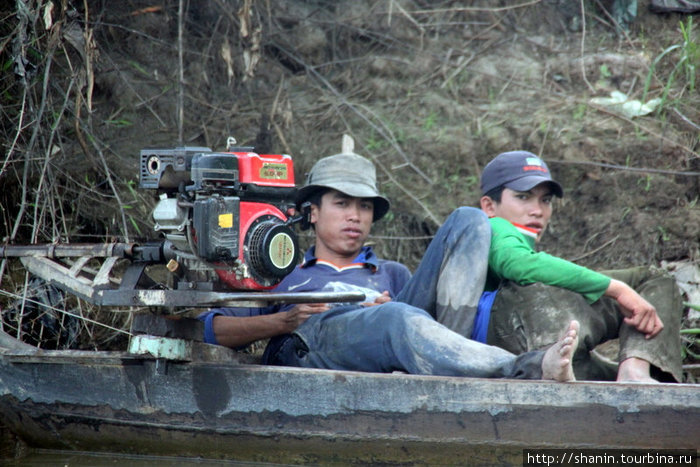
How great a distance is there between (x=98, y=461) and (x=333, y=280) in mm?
1211

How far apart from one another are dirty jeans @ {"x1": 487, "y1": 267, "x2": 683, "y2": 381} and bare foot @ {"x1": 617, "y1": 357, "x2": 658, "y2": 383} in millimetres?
20

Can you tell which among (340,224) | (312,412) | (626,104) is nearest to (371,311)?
(312,412)

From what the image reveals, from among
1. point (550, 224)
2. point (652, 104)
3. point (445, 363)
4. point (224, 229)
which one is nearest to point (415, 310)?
point (445, 363)

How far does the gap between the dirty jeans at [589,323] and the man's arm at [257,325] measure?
0.73m

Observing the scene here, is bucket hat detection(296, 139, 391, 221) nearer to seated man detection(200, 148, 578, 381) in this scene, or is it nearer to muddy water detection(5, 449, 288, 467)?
seated man detection(200, 148, 578, 381)

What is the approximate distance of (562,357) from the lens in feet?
9.11

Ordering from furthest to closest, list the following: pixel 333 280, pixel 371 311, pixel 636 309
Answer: pixel 333 280 → pixel 371 311 → pixel 636 309

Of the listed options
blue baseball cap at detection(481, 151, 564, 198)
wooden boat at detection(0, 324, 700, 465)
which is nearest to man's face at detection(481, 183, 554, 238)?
blue baseball cap at detection(481, 151, 564, 198)

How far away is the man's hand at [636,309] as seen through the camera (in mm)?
3203

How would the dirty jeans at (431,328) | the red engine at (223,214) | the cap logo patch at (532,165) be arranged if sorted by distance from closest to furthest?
the dirty jeans at (431,328) < the red engine at (223,214) < the cap logo patch at (532,165)

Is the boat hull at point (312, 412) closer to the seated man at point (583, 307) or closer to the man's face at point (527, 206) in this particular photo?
the seated man at point (583, 307)

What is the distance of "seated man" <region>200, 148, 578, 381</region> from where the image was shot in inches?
120

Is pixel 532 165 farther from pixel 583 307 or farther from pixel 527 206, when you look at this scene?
pixel 583 307

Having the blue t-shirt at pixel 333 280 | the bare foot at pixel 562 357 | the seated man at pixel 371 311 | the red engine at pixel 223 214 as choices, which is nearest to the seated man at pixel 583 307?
the seated man at pixel 371 311
